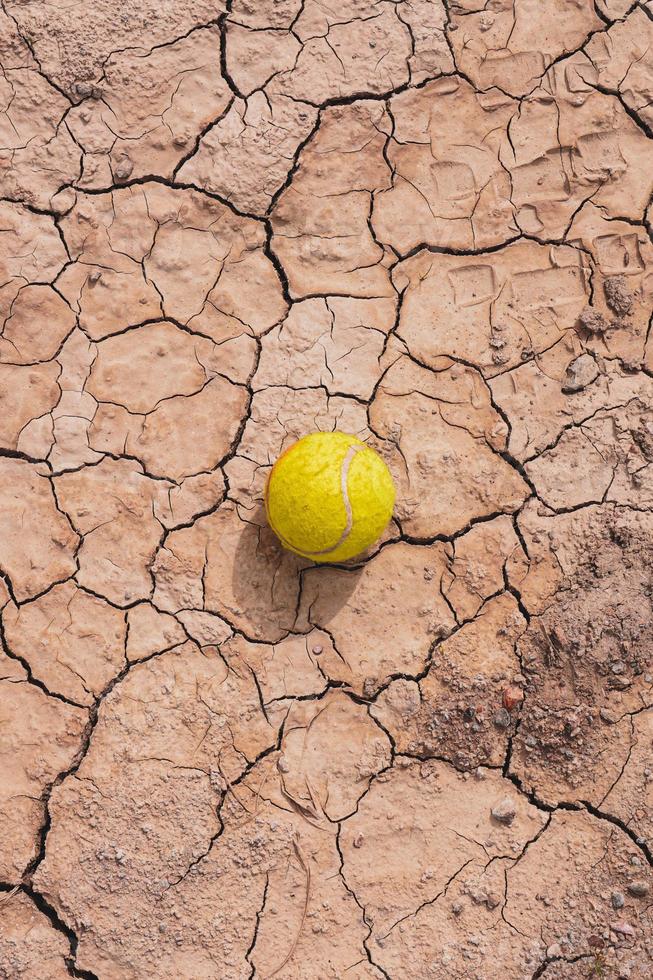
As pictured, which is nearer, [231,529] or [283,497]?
[283,497]

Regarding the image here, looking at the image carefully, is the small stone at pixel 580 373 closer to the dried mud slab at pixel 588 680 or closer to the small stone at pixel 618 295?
the small stone at pixel 618 295

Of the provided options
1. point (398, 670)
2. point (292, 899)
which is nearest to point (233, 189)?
point (398, 670)

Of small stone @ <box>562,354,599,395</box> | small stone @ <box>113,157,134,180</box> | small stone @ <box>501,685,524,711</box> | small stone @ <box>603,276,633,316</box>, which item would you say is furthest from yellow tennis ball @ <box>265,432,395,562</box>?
small stone @ <box>113,157,134,180</box>

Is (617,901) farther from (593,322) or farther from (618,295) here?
(618,295)

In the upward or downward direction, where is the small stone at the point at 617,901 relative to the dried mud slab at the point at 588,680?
downward

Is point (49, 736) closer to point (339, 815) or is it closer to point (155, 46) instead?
point (339, 815)

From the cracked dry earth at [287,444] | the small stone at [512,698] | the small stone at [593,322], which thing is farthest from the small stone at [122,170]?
the small stone at [512,698]
